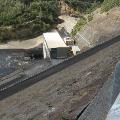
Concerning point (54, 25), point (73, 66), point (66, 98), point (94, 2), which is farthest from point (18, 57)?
point (66, 98)

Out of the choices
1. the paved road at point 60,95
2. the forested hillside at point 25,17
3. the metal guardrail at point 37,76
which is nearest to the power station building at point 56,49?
the forested hillside at point 25,17

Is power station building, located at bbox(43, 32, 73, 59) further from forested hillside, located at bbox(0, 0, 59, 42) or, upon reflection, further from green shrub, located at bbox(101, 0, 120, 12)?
forested hillside, located at bbox(0, 0, 59, 42)

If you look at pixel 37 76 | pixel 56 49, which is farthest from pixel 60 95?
pixel 56 49

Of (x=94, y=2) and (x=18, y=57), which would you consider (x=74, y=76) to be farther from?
(x=94, y=2)

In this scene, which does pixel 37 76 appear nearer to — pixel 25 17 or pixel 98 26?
pixel 98 26

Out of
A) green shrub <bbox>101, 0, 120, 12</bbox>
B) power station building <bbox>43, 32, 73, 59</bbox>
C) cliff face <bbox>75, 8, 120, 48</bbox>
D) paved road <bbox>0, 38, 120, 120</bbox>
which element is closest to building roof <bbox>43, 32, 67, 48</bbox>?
power station building <bbox>43, 32, 73, 59</bbox>

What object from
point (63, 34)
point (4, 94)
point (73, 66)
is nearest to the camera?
point (4, 94)

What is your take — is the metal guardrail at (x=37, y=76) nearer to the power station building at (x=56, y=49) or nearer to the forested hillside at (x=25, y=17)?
the power station building at (x=56, y=49)

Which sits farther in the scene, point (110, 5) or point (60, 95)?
point (110, 5)

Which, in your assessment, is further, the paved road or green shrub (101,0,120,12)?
green shrub (101,0,120,12)

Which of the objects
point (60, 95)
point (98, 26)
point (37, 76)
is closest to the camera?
point (60, 95)

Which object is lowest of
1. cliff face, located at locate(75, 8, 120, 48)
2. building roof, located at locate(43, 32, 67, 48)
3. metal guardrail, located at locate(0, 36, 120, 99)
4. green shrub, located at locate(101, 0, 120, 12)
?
building roof, located at locate(43, 32, 67, 48)
